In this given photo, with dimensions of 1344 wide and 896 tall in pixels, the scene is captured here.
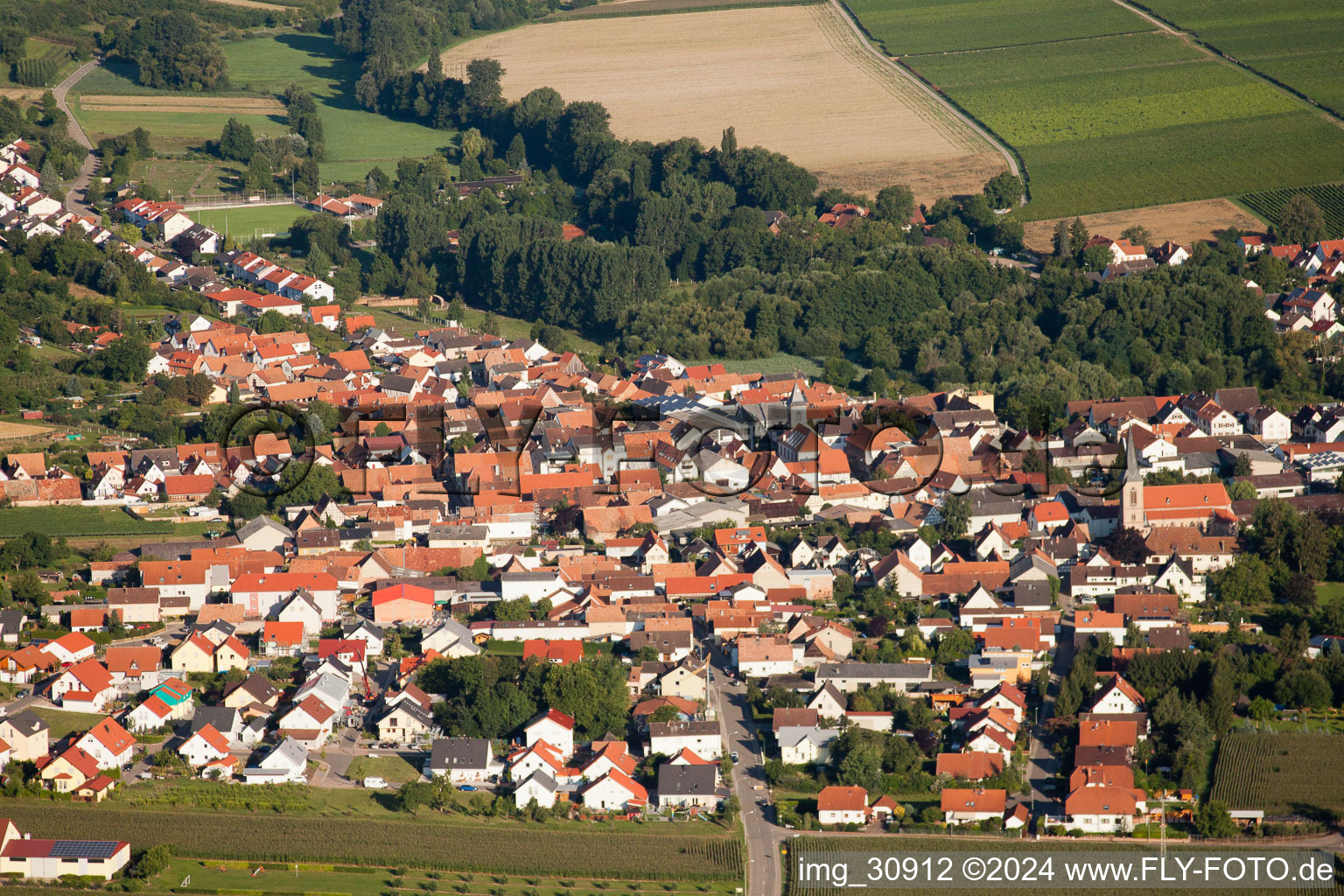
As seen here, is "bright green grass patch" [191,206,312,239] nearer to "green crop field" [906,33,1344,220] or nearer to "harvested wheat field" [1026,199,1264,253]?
"harvested wheat field" [1026,199,1264,253]

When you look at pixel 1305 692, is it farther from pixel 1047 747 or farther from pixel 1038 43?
pixel 1038 43

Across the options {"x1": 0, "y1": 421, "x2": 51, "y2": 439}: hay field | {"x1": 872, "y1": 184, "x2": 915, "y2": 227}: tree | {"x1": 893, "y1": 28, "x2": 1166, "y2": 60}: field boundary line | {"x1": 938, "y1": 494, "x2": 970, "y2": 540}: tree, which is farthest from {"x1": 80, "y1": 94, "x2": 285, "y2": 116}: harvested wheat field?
{"x1": 938, "y1": 494, "x2": 970, "y2": 540}: tree

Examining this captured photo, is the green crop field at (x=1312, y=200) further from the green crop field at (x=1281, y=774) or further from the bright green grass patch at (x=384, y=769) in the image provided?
the bright green grass patch at (x=384, y=769)

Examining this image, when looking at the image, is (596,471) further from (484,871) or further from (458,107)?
(458,107)

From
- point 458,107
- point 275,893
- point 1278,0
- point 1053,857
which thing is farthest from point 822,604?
point 1278,0

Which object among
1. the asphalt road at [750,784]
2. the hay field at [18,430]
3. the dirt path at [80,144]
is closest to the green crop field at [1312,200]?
the asphalt road at [750,784]
